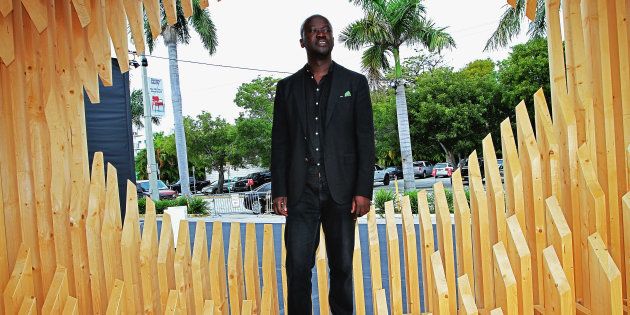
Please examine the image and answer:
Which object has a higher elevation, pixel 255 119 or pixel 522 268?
pixel 255 119

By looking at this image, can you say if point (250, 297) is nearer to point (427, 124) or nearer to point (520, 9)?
point (520, 9)

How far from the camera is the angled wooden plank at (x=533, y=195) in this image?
2.49m

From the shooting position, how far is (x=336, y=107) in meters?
2.57

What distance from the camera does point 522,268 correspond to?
7.72ft

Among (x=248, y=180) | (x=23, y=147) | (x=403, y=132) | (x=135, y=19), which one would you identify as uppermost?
(x=135, y=19)

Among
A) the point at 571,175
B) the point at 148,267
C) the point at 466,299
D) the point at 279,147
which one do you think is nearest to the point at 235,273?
the point at 148,267

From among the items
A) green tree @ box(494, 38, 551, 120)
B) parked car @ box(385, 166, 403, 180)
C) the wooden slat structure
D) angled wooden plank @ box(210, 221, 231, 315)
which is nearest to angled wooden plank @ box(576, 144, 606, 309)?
the wooden slat structure

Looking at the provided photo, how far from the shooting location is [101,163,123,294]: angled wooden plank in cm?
266

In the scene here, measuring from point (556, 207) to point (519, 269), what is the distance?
339mm

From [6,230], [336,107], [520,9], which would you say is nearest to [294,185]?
[336,107]

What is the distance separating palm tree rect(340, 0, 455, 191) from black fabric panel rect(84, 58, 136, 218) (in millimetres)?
11285

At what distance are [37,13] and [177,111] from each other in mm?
13230

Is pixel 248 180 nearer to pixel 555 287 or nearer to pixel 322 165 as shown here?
pixel 322 165

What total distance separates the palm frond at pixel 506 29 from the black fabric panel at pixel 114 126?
38.7 ft
